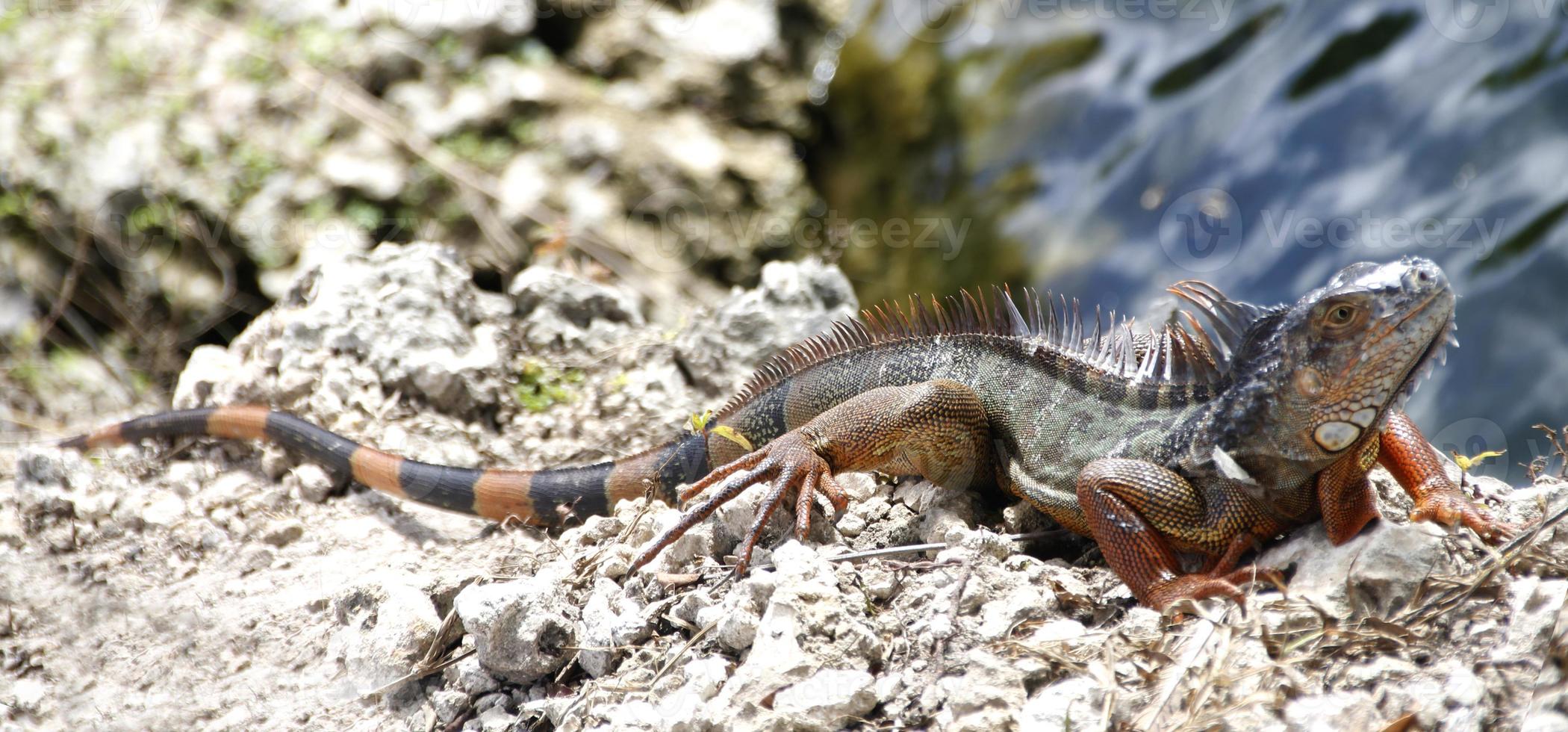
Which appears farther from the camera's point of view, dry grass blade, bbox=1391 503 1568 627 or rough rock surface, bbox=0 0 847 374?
rough rock surface, bbox=0 0 847 374

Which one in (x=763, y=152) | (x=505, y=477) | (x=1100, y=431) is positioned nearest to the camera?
(x=1100, y=431)

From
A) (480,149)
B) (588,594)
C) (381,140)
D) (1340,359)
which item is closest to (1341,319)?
(1340,359)

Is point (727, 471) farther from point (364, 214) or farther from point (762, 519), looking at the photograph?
point (364, 214)

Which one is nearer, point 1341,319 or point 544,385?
point 1341,319

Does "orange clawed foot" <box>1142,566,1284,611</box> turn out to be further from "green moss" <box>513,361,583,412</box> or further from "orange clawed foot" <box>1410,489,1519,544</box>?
"green moss" <box>513,361,583,412</box>

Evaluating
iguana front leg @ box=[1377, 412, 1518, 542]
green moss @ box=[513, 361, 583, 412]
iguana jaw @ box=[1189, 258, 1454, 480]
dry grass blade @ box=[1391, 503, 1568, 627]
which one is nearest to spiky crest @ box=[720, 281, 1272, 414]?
iguana jaw @ box=[1189, 258, 1454, 480]

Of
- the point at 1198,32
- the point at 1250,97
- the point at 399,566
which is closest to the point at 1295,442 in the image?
the point at 399,566

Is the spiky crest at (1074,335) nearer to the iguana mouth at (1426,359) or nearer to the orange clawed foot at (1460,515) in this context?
the iguana mouth at (1426,359)

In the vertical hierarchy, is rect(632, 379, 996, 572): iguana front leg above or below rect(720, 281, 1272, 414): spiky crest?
below
